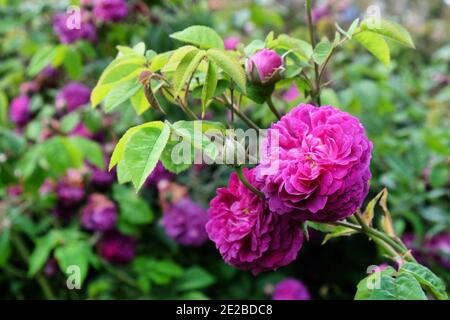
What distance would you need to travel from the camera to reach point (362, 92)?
1.68m

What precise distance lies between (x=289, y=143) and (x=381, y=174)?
118 cm

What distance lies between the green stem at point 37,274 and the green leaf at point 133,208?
29 cm

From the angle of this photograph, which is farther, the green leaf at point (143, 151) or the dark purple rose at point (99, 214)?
the dark purple rose at point (99, 214)

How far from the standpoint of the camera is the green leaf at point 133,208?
154cm

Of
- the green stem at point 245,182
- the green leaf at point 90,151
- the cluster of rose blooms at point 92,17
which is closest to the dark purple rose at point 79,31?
the cluster of rose blooms at point 92,17

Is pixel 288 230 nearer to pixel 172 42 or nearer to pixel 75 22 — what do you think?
pixel 75 22

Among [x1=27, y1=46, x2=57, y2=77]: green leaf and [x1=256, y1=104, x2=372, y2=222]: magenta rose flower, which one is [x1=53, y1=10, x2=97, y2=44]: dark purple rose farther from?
[x1=256, y1=104, x2=372, y2=222]: magenta rose flower

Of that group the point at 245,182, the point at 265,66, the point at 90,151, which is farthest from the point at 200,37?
the point at 90,151

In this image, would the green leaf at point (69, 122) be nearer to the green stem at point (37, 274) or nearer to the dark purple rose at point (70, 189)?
the dark purple rose at point (70, 189)

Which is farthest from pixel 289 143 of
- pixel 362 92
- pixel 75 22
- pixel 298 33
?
pixel 298 33

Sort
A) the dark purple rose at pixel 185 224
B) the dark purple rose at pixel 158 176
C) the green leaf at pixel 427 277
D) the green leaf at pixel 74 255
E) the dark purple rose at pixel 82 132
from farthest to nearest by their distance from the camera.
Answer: the dark purple rose at pixel 82 132 → the dark purple rose at pixel 158 176 → the dark purple rose at pixel 185 224 → the green leaf at pixel 74 255 → the green leaf at pixel 427 277

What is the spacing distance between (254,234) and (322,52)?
0.87 feet

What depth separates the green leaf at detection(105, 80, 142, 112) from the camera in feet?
2.52

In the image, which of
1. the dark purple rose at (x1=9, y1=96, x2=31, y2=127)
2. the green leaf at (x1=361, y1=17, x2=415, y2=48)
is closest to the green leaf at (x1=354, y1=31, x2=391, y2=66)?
the green leaf at (x1=361, y1=17, x2=415, y2=48)
